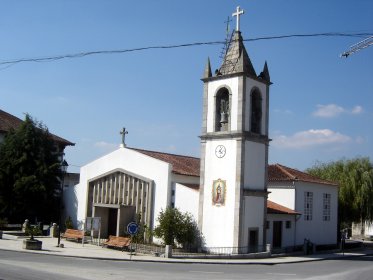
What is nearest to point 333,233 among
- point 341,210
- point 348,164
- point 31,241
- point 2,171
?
point 341,210

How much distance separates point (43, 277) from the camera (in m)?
17.0

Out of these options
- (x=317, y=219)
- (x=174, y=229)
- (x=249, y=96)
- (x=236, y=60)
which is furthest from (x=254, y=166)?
(x=317, y=219)

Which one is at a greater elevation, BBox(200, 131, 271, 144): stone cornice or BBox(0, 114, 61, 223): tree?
BBox(200, 131, 271, 144): stone cornice

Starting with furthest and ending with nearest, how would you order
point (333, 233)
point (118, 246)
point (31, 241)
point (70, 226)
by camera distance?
point (333, 233) < point (70, 226) < point (118, 246) < point (31, 241)

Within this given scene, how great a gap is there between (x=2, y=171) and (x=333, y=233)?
28147 millimetres

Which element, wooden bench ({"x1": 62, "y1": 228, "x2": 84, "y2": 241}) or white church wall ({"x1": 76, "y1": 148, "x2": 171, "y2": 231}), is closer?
white church wall ({"x1": 76, "y1": 148, "x2": 171, "y2": 231})

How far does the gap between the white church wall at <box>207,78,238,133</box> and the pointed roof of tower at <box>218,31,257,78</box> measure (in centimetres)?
68

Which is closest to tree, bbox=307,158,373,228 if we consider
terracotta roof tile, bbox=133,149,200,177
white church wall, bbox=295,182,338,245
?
white church wall, bbox=295,182,338,245

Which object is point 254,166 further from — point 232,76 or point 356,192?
point 356,192

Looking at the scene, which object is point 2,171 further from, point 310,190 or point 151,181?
point 310,190

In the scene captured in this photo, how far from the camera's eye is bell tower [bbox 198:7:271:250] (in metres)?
30.4

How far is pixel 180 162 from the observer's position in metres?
37.6

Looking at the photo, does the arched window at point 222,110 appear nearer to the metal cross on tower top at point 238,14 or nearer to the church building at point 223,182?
the church building at point 223,182

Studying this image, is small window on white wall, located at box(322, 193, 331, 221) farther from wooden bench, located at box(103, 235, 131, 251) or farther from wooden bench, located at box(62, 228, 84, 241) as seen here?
wooden bench, located at box(62, 228, 84, 241)
